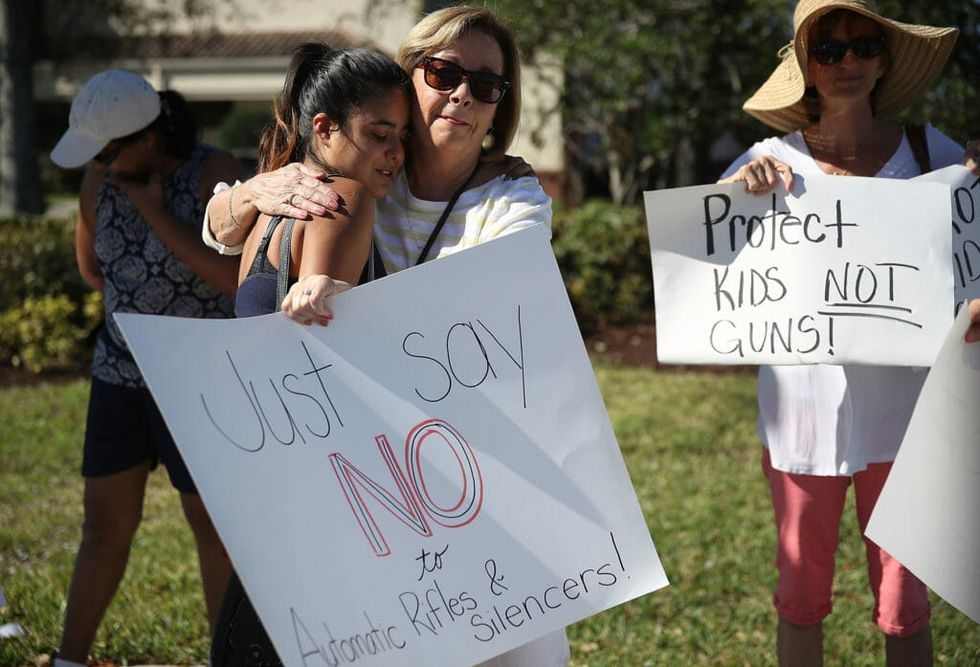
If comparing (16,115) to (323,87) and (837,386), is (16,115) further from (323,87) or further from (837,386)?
(837,386)

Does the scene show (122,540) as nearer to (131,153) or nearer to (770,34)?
(131,153)

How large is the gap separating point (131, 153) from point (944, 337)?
2310mm

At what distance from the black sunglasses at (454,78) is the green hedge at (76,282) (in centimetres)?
660

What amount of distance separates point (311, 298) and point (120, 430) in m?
1.44

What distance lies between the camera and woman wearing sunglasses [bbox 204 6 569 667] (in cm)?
211

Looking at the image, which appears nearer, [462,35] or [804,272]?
[462,35]

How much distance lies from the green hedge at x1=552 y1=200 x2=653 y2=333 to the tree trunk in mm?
6287

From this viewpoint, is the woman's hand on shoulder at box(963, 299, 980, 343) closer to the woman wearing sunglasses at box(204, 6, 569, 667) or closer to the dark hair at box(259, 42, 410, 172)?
the woman wearing sunglasses at box(204, 6, 569, 667)

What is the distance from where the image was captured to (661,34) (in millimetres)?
8742

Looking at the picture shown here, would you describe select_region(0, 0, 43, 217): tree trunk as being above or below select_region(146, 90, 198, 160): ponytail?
below

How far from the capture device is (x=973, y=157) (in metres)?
2.40

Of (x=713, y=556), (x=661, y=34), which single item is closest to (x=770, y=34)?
(x=661, y=34)

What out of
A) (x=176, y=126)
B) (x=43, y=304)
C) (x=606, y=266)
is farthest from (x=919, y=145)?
(x=43, y=304)

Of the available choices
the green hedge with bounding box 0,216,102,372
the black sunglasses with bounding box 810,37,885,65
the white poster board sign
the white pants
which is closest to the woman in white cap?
the white pants
